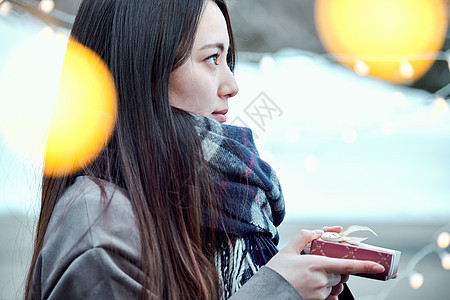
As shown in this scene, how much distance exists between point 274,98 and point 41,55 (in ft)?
3.14

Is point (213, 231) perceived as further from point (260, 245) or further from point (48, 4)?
point (48, 4)

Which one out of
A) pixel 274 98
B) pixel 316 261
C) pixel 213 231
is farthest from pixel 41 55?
pixel 316 261

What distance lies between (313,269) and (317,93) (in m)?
1.58

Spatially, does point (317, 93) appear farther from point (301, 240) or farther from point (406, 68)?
point (301, 240)

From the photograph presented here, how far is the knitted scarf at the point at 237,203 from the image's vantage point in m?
0.88

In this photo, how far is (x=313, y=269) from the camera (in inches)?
29.8

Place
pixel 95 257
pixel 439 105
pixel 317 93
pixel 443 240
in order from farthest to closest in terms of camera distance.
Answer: pixel 443 240
pixel 317 93
pixel 439 105
pixel 95 257

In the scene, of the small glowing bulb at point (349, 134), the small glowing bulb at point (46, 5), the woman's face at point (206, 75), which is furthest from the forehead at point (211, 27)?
the small glowing bulb at point (349, 134)

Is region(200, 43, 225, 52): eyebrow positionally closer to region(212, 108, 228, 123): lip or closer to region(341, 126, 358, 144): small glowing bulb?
region(212, 108, 228, 123): lip

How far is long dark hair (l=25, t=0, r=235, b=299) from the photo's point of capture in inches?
31.4

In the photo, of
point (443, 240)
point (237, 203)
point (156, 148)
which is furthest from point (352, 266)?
point (443, 240)

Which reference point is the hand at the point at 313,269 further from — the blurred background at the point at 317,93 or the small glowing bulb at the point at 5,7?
the small glowing bulb at the point at 5,7

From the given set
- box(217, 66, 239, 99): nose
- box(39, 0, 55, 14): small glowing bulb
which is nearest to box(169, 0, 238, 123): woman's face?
box(217, 66, 239, 99): nose

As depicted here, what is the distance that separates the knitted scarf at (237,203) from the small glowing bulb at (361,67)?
1256 millimetres
